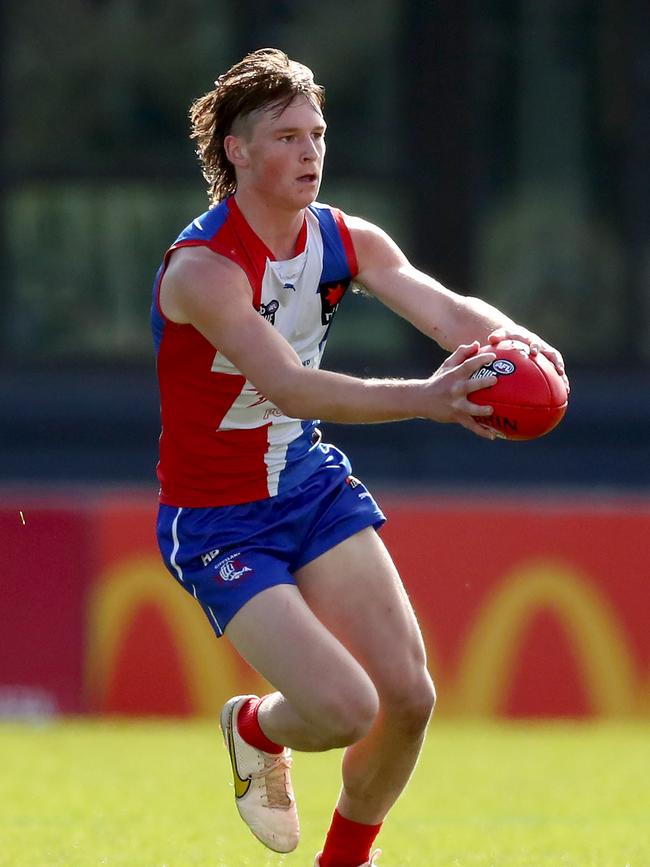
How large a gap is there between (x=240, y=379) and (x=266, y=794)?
A: 1218 millimetres

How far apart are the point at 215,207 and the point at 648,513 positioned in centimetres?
501

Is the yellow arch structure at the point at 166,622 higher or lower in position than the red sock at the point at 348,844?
lower

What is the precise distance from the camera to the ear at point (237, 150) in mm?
4996

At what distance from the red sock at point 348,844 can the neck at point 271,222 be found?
164 cm

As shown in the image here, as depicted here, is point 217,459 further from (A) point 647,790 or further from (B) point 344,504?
(A) point 647,790

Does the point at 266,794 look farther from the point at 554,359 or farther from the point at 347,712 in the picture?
the point at 554,359

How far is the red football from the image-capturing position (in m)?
4.41

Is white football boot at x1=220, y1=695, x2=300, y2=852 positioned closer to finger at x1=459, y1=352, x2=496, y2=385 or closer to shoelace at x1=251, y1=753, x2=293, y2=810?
shoelace at x1=251, y1=753, x2=293, y2=810

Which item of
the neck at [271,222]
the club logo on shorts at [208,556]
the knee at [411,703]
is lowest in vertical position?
the knee at [411,703]

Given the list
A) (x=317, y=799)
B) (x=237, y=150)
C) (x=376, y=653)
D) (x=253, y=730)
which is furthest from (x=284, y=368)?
(x=317, y=799)

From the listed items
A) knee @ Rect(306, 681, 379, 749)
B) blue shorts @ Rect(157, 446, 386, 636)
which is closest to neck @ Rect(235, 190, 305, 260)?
blue shorts @ Rect(157, 446, 386, 636)

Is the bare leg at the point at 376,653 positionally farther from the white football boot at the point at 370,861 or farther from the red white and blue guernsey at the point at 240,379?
the red white and blue guernsey at the point at 240,379

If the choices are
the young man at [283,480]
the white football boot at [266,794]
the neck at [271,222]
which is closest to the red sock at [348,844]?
the young man at [283,480]

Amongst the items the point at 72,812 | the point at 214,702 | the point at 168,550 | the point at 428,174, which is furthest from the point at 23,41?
the point at 168,550
